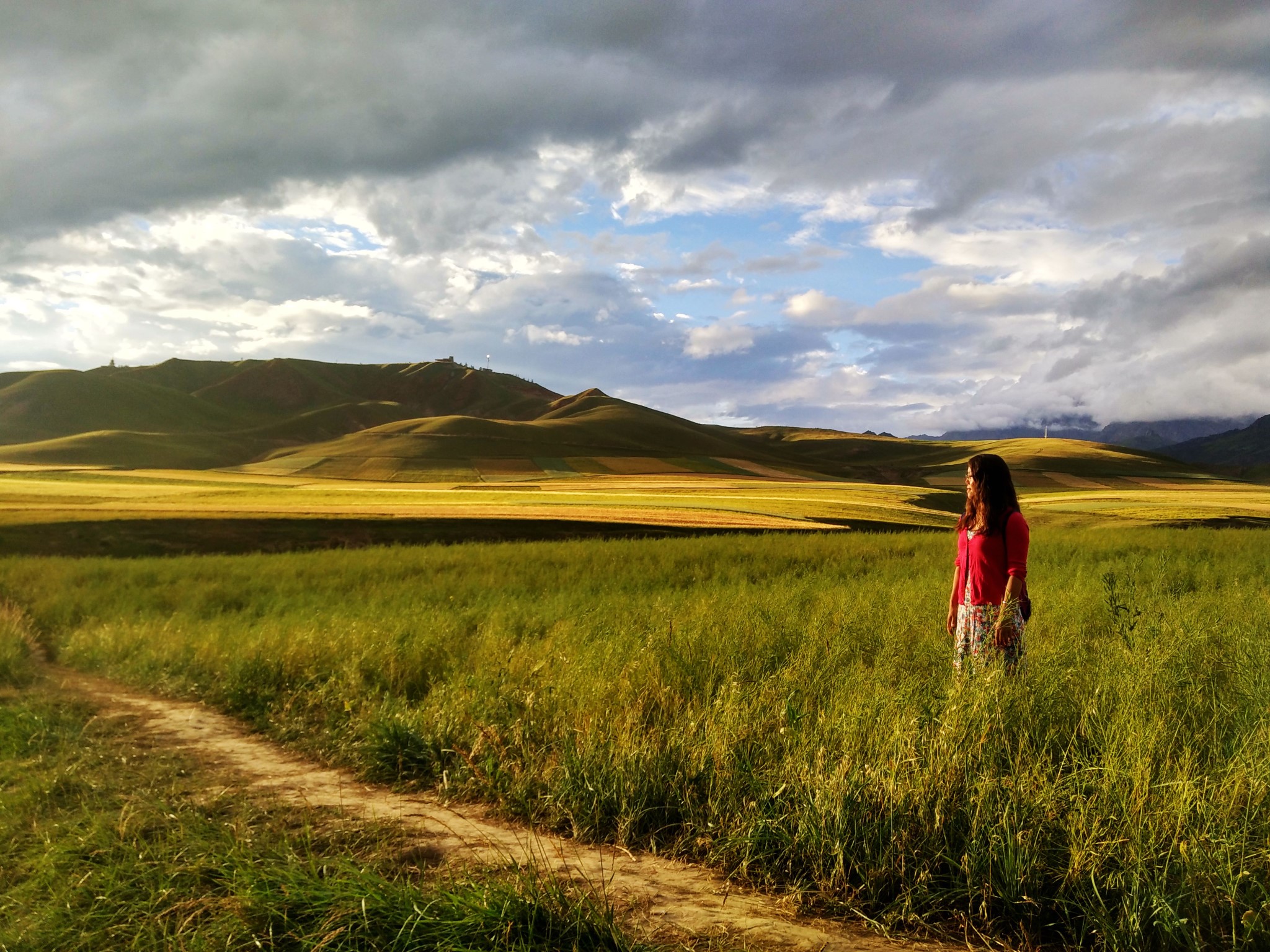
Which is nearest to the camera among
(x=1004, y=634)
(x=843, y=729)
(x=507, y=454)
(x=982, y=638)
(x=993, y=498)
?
(x=843, y=729)

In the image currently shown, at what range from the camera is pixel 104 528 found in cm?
3191

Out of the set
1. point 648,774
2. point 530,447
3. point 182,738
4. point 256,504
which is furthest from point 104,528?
point 530,447

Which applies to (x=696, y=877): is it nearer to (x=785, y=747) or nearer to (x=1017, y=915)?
(x=785, y=747)

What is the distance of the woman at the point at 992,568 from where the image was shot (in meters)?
6.38

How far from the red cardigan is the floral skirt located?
105 millimetres

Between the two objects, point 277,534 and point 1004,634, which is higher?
point 1004,634

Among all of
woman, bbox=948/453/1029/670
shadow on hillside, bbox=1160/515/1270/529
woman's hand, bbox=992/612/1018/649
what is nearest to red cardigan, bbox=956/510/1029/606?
woman, bbox=948/453/1029/670

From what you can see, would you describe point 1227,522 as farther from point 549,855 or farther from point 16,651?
point 16,651

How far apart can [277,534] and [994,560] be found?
32.4 m

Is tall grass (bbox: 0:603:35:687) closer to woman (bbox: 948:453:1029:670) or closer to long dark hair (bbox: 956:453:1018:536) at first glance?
woman (bbox: 948:453:1029:670)

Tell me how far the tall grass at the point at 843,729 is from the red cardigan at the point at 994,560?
2.48ft

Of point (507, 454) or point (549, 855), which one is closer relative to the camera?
point (549, 855)

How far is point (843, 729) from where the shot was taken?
5.29m

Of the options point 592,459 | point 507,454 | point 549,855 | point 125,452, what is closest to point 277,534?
point 549,855
